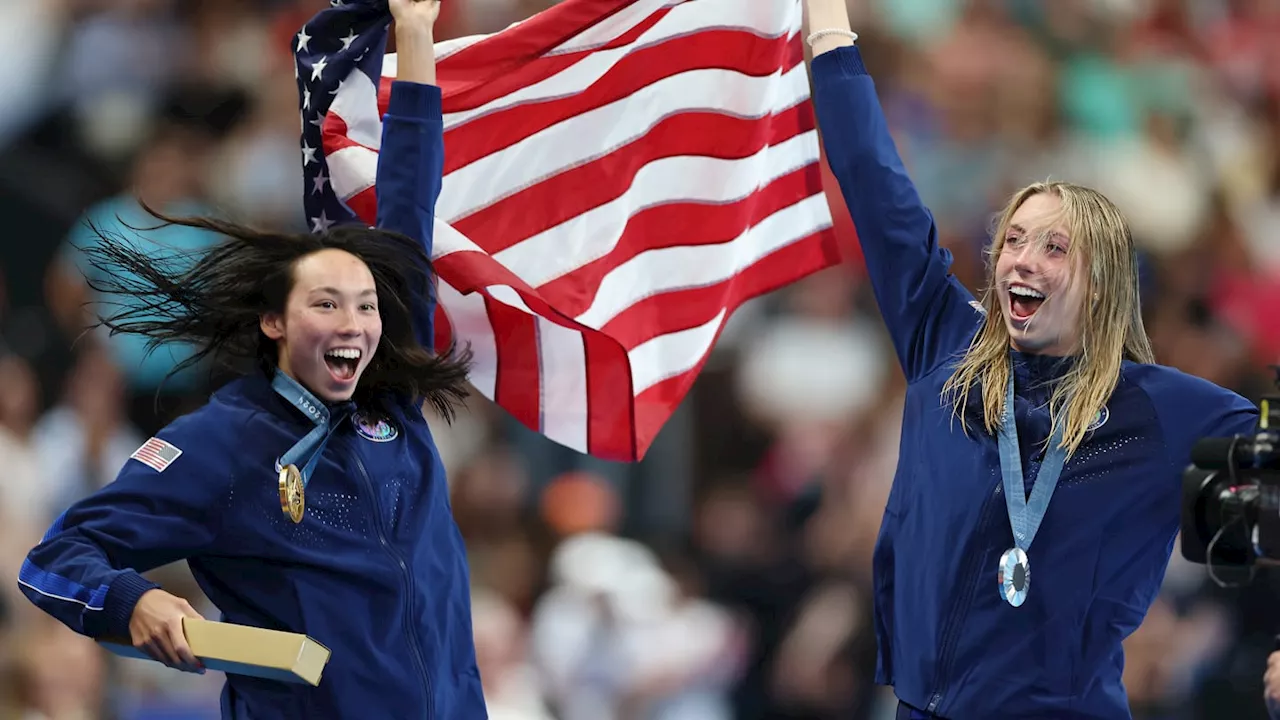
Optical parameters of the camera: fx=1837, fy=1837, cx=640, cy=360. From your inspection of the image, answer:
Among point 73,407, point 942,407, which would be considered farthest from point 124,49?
point 942,407

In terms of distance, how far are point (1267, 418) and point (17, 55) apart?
5.83 m

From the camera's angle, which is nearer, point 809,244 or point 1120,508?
point 1120,508

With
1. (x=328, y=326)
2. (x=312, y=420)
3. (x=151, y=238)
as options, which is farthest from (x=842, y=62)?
(x=151, y=238)

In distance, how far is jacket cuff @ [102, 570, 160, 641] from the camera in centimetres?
381

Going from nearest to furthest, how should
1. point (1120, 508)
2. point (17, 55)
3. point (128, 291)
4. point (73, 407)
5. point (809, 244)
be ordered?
1. point (1120, 508)
2. point (128, 291)
3. point (809, 244)
4. point (73, 407)
5. point (17, 55)

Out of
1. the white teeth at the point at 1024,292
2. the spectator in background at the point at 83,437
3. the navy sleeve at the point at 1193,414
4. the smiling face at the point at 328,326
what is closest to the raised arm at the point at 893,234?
the white teeth at the point at 1024,292

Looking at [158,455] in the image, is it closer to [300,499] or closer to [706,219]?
[300,499]

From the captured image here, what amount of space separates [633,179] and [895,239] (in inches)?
51.9

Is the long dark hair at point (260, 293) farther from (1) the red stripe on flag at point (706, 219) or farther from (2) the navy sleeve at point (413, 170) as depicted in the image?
(1) the red stripe on flag at point (706, 219)

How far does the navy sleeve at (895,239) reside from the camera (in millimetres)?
4441

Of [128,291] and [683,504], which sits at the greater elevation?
[128,291]

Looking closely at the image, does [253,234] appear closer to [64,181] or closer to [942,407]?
[942,407]

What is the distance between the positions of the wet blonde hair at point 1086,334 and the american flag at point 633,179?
4.12ft

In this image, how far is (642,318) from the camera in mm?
5504
